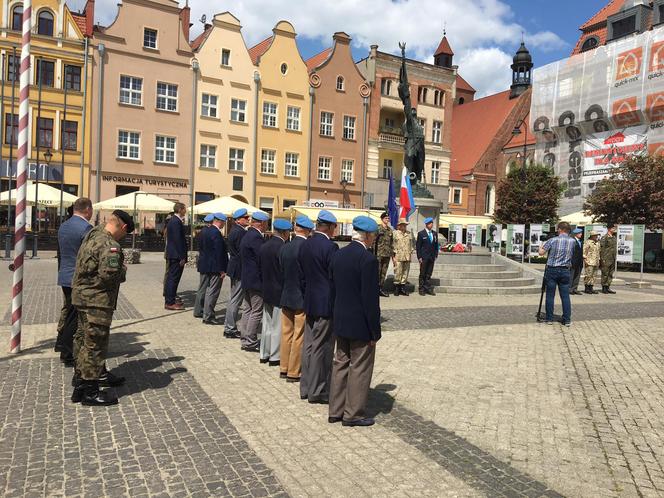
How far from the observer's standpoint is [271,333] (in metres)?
6.91

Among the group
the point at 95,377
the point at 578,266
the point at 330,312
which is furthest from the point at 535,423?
the point at 578,266

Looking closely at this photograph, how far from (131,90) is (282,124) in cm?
993

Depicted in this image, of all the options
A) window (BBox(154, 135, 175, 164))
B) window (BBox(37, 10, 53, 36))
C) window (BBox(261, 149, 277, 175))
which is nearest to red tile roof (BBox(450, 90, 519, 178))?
window (BBox(261, 149, 277, 175))

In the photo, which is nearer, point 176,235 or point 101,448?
point 101,448

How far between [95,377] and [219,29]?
35459 millimetres

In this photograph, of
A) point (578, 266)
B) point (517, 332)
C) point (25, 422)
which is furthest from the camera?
point (578, 266)

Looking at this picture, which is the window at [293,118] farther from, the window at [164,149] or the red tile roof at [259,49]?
Answer: the window at [164,149]

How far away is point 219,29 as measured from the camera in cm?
3684

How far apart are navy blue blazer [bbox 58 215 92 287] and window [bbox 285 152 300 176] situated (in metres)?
33.3

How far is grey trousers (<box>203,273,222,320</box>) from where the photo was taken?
954 cm

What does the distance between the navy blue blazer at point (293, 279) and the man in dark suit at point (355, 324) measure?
1.07 m

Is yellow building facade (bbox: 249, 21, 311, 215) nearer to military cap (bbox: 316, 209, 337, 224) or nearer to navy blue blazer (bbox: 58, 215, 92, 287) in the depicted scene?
navy blue blazer (bbox: 58, 215, 92, 287)

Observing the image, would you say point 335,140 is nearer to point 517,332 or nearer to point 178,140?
point 178,140

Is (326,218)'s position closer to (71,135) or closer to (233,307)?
(233,307)
